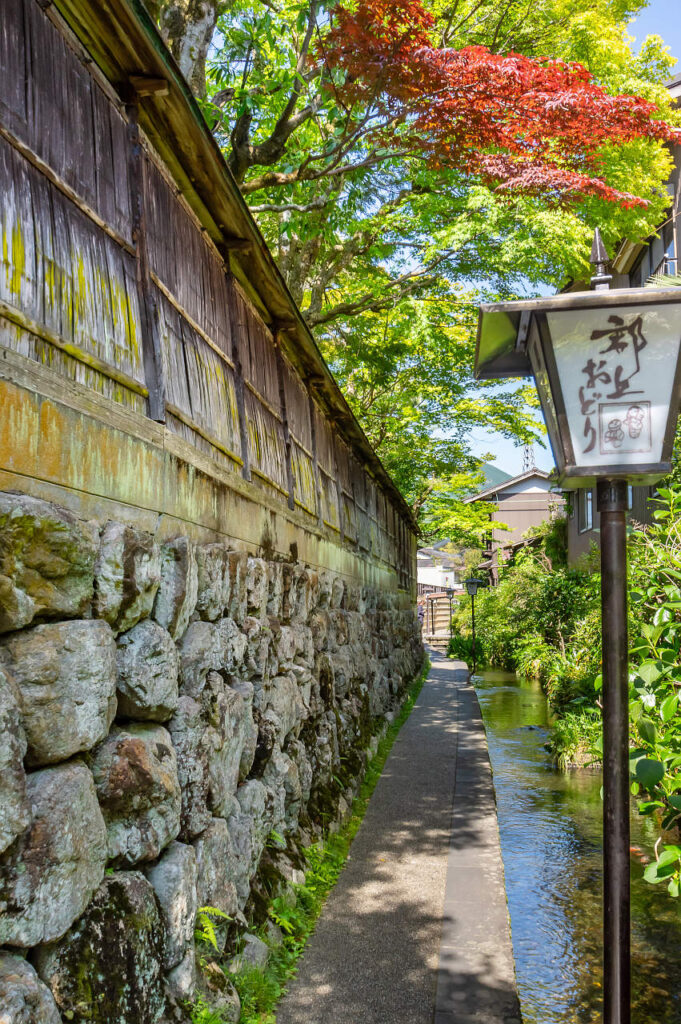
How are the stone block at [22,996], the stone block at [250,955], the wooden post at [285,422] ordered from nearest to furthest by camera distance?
1. the stone block at [22,996]
2. the stone block at [250,955]
3. the wooden post at [285,422]

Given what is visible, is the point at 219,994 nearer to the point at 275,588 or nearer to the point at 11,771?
the point at 11,771

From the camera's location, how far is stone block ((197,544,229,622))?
4.39 metres

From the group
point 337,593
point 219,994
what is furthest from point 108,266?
point 337,593

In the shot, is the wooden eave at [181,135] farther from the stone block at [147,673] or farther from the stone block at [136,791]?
the stone block at [136,791]

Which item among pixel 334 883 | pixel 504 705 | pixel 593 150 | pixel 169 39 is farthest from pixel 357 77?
pixel 504 705

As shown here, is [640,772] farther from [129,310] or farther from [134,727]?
[129,310]

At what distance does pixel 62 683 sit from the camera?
8.93ft

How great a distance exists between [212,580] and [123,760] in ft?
4.89

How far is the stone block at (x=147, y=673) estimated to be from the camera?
3.30 m

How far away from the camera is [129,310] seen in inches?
156

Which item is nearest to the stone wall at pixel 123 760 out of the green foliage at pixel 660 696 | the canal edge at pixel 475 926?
the canal edge at pixel 475 926

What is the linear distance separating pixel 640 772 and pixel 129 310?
10.7 feet

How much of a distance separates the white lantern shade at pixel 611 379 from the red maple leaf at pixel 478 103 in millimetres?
6416

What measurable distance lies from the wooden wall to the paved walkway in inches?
125
